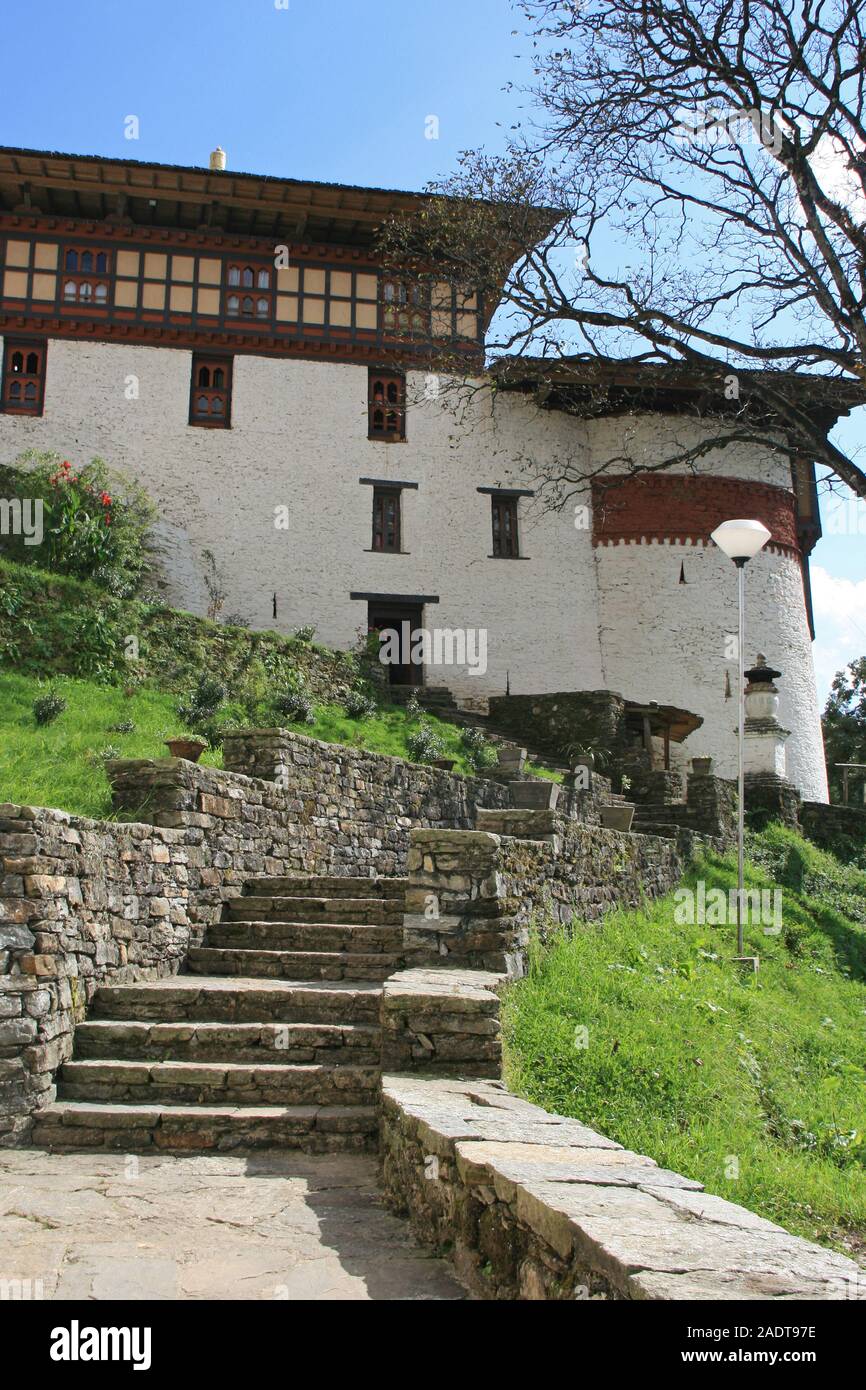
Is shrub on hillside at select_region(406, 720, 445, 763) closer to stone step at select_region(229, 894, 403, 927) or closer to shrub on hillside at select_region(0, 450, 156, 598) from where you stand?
shrub on hillside at select_region(0, 450, 156, 598)

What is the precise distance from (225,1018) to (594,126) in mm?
12640

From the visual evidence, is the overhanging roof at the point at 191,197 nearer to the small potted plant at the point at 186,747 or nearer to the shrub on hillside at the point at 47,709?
the shrub on hillside at the point at 47,709

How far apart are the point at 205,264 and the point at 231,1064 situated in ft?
76.6

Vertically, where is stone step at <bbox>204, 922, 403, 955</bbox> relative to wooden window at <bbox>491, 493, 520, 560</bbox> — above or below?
below

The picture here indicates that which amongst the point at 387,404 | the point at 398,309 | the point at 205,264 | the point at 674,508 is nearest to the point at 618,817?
the point at 674,508

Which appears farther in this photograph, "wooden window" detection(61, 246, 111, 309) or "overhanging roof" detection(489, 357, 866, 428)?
"wooden window" detection(61, 246, 111, 309)

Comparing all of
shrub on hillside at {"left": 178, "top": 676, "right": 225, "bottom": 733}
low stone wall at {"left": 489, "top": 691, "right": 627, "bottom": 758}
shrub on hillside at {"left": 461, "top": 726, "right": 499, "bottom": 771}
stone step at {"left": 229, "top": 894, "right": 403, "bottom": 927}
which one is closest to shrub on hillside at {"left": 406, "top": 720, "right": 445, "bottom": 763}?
shrub on hillside at {"left": 461, "top": 726, "right": 499, "bottom": 771}

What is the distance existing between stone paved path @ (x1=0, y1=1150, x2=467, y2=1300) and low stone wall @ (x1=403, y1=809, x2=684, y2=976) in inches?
69.0

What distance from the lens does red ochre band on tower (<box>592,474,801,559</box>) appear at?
26922 mm

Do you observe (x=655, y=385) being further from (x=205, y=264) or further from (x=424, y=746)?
(x=205, y=264)

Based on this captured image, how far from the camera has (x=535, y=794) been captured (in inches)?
571

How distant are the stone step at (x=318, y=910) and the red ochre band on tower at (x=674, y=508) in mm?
19764
